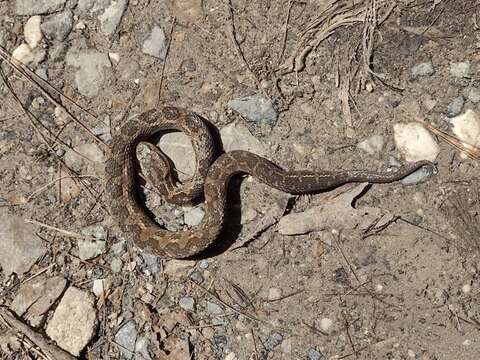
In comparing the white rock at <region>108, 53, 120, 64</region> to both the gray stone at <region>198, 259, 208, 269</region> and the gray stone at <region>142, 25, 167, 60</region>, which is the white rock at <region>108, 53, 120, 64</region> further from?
the gray stone at <region>198, 259, 208, 269</region>

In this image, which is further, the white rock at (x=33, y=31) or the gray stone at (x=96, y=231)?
the white rock at (x=33, y=31)

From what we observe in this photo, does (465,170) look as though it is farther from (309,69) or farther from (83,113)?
(83,113)

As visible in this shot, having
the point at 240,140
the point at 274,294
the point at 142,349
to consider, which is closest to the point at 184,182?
the point at 240,140

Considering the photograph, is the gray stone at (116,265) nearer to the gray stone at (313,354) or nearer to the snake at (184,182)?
the snake at (184,182)

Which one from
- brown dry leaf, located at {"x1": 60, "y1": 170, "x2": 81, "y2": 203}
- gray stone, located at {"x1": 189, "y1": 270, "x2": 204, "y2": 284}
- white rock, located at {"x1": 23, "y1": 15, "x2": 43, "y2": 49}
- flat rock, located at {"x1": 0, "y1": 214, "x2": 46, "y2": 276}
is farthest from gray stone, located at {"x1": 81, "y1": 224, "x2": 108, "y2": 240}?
white rock, located at {"x1": 23, "y1": 15, "x2": 43, "y2": 49}

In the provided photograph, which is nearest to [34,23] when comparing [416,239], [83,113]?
[83,113]

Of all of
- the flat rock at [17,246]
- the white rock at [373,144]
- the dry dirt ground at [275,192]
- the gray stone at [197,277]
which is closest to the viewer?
the dry dirt ground at [275,192]

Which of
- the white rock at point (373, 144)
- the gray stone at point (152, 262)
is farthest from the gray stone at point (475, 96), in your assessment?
the gray stone at point (152, 262)
